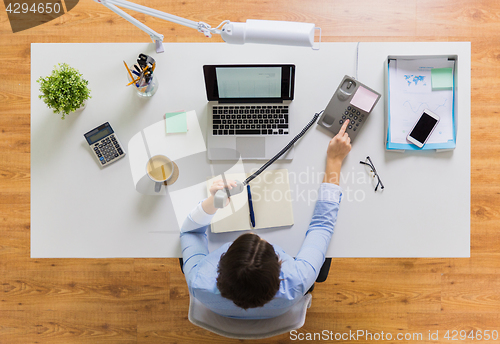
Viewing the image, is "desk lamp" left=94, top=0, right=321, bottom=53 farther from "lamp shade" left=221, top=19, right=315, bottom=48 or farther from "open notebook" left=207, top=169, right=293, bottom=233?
"open notebook" left=207, top=169, right=293, bottom=233

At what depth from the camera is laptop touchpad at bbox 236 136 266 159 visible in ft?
3.75

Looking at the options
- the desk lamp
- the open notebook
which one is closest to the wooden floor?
the open notebook

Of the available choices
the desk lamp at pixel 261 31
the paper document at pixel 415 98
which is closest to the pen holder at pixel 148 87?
the desk lamp at pixel 261 31

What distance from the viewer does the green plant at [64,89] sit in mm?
1035

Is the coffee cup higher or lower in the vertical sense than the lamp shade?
lower

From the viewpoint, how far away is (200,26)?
788 millimetres

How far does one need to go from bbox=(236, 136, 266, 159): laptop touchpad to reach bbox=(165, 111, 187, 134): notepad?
0.21 m

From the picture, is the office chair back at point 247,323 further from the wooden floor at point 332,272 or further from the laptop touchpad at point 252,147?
the wooden floor at point 332,272

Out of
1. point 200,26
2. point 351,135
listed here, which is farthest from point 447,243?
point 200,26

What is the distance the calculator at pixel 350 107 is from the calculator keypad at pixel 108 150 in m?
0.72

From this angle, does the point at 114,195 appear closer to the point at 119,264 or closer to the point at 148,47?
the point at 148,47

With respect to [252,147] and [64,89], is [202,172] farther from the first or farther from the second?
[64,89]

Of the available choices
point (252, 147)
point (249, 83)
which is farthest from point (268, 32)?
point (252, 147)

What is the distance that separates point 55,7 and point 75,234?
4.51ft
